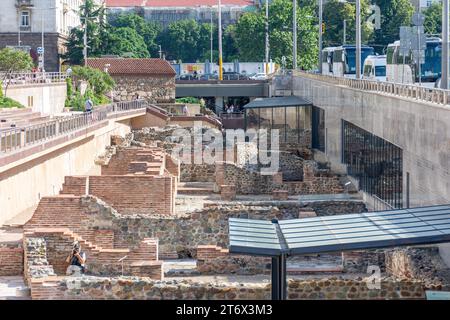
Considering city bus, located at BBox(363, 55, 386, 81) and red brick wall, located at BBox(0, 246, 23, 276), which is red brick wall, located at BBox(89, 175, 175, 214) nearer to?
red brick wall, located at BBox(0, 246, 23, 276)

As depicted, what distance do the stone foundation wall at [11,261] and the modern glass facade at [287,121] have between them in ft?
134

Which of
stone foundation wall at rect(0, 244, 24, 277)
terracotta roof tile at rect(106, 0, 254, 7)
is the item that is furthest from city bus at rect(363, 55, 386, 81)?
terracotta roof tile at rect(106, 0, 254, 7)

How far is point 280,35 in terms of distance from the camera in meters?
118

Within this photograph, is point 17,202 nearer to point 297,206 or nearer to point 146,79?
point 297,206

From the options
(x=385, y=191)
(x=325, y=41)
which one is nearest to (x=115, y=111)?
(x=385, y=191)

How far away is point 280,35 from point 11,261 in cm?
9233

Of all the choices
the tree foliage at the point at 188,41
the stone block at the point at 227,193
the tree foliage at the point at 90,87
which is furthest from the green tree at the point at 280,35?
the stone block at the point at 227,193

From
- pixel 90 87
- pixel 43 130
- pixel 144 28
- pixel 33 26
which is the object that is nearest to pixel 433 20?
pixel 33 26

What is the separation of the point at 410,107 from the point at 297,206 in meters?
3.70

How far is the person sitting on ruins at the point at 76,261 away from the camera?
86.0 feet

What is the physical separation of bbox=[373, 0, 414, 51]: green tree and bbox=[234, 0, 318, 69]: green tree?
18.9 ft

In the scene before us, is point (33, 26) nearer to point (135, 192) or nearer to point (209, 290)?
point (135, 192)

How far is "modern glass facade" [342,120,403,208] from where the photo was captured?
38.3m

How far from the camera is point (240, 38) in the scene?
418ft
